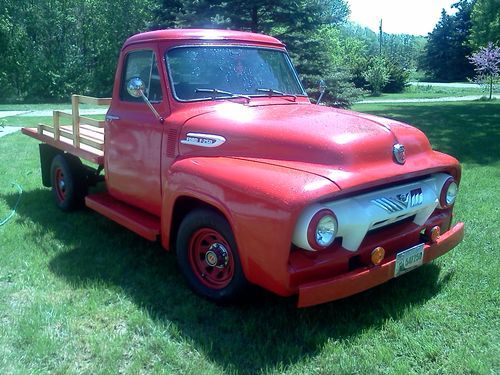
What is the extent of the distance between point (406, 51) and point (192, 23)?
68.8m

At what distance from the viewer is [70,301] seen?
417 centimetres

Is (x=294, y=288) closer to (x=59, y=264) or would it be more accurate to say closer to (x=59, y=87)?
(x=59, y=264)

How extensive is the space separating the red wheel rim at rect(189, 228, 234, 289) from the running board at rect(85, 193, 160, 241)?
53 cm

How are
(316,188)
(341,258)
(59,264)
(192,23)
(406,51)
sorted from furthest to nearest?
(406,51) < (192,23) < (59,264) < (341,258) < (316,188)

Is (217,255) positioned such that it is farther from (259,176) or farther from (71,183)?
(71,183)

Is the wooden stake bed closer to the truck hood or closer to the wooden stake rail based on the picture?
the wooden stake rail

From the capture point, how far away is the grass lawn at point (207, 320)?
3.34 meters

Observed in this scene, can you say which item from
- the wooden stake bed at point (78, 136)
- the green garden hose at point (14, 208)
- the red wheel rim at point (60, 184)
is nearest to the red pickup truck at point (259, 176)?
the wooden stake bed at point (78, 136)

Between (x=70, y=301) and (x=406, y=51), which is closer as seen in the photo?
(x=70, y=301)

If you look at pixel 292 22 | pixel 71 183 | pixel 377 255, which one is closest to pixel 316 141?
pixel 377 255

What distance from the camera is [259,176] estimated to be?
138 inches

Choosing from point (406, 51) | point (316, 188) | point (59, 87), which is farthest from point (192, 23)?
point (406, 51)

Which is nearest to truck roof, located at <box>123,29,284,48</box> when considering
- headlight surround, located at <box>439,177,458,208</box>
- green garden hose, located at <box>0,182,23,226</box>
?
headlight surround, located at <box>439,177,458,208</box>

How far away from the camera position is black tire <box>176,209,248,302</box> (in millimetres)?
3740
